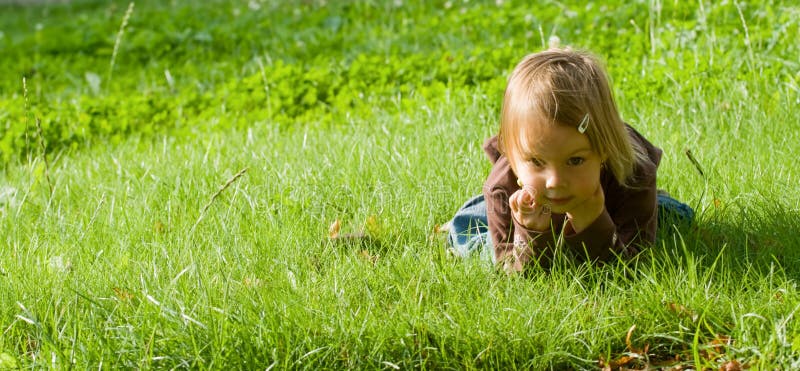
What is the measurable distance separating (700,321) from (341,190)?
→ 5.30 feet

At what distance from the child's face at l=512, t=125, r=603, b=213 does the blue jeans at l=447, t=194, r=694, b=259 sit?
436mm

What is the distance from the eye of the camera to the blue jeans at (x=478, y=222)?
3.17 metres

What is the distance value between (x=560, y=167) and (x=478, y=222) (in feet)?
2.18

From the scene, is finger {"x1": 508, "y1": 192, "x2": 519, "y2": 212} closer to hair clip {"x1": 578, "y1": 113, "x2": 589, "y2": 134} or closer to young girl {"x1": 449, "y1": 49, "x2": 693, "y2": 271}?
young girl {"x1": 449, "y1": 49, "x2": 693, "y2": 271}

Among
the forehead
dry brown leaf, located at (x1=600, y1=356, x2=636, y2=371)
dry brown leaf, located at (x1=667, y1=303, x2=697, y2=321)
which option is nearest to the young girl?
the forehead

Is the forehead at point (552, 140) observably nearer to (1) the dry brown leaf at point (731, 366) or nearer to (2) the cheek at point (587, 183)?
(2) the cheek at point (587, 183)

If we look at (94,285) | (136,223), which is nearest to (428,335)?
(94,285)

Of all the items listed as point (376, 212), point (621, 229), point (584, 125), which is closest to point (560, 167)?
point (584, 125)

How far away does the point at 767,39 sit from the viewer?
4.92m

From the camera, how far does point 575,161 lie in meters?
2.72

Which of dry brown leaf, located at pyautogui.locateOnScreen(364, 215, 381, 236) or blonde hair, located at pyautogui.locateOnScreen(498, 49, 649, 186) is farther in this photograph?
dry brown leaf, located at pyautogui.locateOnScreen(364, 215, 381, 236)

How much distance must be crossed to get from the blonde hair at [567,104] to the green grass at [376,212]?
0.36 metres

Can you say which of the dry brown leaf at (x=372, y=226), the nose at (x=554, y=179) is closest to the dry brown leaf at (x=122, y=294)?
the dry brown leaf at (x=372, y=226)

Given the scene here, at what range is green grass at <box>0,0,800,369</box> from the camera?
2.60 metres
